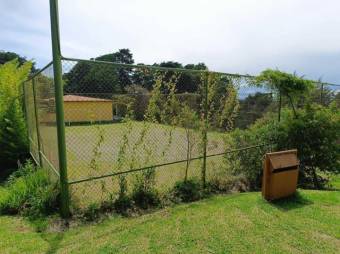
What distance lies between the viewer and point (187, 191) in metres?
5.07

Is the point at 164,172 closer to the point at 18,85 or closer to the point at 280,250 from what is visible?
the point at 280,250

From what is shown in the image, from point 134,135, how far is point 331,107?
194 inches

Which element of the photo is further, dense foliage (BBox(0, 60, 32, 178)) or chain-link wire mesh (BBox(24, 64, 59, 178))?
dense foliage (BBox(0, 60, 32, 178))

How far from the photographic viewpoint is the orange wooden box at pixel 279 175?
4754 mm

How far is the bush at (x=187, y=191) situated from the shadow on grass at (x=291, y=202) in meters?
1.24

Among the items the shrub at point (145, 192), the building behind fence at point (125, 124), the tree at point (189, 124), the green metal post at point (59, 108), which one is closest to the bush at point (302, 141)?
the building behind fence at point (125, 124)

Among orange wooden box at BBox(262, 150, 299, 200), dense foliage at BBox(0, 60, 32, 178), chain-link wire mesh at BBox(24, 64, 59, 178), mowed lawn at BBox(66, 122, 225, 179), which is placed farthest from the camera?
dense foliage at BBox(0, 60, 32, 178)

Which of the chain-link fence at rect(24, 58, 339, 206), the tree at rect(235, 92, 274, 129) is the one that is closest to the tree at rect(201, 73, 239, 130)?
the chain-link fence at rect(24, 58, 339, 206)

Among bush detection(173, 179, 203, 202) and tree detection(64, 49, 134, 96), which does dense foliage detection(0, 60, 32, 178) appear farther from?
bush detection(173, 179, 203, 202)

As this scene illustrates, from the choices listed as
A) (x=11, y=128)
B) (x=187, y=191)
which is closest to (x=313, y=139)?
(x=187, y=191)

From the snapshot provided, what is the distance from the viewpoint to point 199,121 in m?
5.27

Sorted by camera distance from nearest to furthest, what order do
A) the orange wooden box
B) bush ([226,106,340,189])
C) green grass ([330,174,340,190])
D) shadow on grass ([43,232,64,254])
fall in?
shadow on grass ([43,232,64,254]) < the orange wooden box < bush ([226,106,340,189]) < green grass ([330,174,340,190])

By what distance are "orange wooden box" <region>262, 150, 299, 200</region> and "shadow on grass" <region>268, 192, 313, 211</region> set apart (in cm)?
7

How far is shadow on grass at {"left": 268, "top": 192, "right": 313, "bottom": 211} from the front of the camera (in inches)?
180
